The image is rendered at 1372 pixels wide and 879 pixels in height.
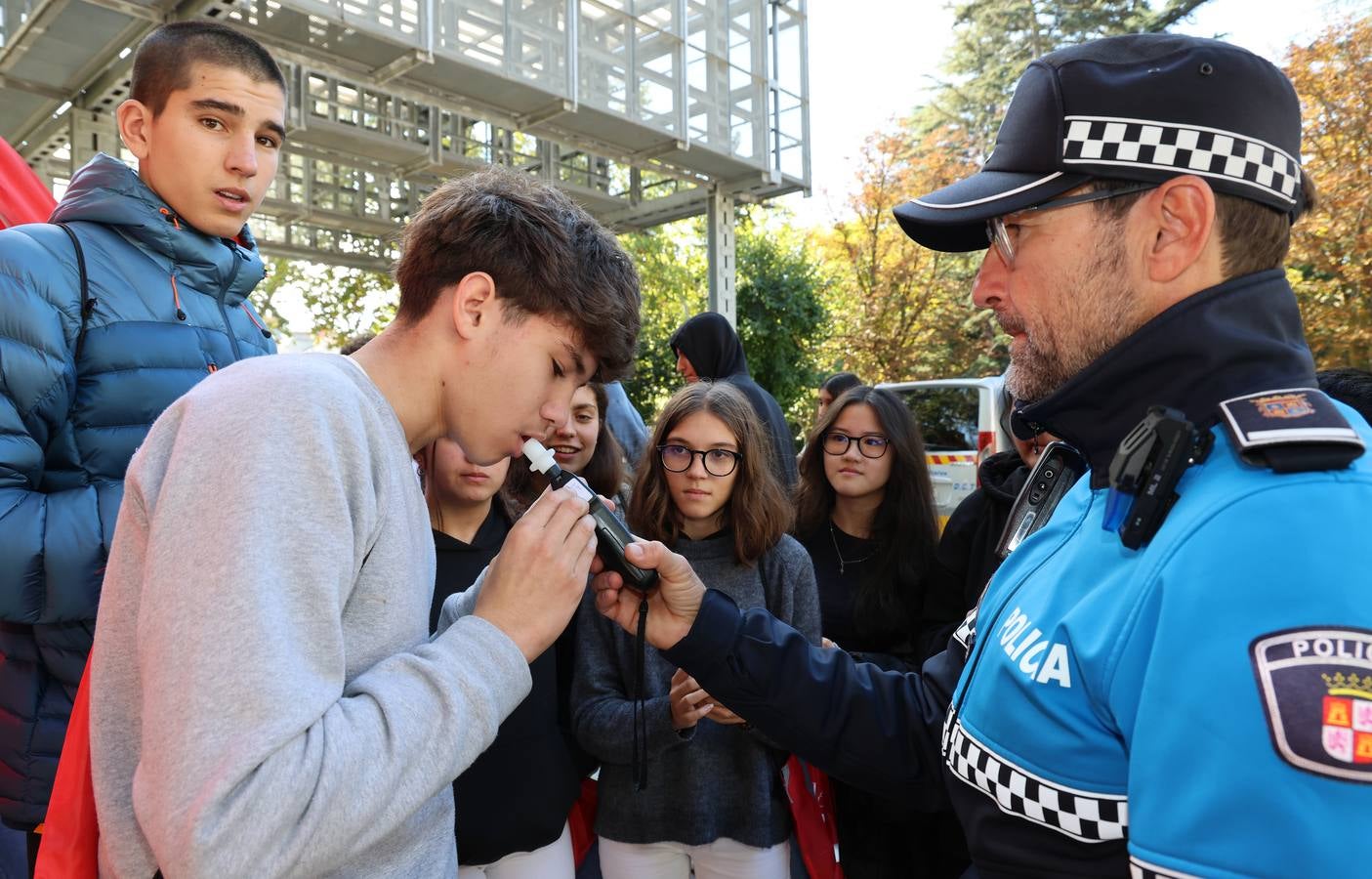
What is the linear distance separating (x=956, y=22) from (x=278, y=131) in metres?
29.5

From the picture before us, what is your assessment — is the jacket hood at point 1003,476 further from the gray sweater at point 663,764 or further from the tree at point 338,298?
the tree at point 338,298

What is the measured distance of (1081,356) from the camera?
144 cm

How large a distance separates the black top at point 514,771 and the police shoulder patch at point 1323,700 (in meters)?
1.79

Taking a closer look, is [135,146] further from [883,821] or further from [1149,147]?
[883,821]

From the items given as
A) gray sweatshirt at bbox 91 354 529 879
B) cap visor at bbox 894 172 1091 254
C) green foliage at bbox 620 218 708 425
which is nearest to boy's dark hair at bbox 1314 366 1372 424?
cap visor at bbox 894 172 1091 254

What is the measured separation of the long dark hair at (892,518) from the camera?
3.39m

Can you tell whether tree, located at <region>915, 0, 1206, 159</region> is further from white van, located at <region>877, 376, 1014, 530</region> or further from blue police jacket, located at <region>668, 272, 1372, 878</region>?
blue police jacket, located at <region>668, 272, 1372, 878</region>

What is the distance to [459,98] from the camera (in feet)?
30.4

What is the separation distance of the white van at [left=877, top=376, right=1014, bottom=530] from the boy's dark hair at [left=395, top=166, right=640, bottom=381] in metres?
8.55

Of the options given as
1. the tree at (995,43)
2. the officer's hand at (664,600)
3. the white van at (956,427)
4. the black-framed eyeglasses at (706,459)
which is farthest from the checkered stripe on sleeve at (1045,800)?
the tree at (995,43)

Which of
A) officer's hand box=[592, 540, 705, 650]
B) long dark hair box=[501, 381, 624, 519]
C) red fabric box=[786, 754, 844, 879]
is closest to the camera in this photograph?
officer's hand box=[592, 540, 705, 650]

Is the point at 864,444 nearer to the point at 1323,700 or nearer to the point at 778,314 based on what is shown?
the point at 1323,700

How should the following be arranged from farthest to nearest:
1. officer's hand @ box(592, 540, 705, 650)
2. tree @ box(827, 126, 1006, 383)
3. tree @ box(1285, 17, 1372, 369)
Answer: tree @ box(827, 126, 1006, 383)
tree @ box(1285, 17, 1372, 369)
officer's hand @ box(592, 540, 705, 650)

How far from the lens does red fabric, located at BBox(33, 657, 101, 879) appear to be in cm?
129
